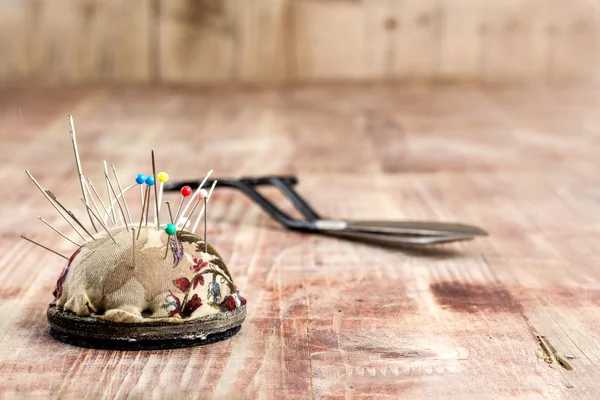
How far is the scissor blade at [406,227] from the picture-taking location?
1781mm

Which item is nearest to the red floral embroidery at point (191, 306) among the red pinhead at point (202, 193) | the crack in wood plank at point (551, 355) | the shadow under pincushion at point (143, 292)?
the shadow under pincushion at point (143, 292)

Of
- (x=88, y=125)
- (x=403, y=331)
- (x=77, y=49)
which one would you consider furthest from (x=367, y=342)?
(x=77, y=49)

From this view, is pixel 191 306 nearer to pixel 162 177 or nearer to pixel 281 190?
pixel 162 177

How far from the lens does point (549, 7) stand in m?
4.11

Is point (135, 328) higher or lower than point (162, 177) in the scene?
lower

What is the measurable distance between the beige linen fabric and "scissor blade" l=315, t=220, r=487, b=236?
58 cm

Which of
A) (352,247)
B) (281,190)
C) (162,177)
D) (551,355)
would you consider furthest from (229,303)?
(281,190)

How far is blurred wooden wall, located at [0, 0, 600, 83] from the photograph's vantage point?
395 cm

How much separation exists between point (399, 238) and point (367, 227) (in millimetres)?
69

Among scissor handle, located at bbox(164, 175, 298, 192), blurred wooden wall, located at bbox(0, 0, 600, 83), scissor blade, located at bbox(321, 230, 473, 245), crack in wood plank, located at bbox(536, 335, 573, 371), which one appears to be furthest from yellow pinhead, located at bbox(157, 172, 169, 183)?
blurred wooden wall, located at bbox(0, 0, 600, 83)

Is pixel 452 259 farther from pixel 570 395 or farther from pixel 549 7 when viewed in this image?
pixel 549 7

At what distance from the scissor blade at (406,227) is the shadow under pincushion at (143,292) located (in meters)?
0.59

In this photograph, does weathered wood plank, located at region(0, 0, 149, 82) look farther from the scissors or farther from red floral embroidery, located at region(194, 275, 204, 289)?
red floral embroidery, located at region(194, 275, 204, 289)

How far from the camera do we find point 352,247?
71.3 inches
